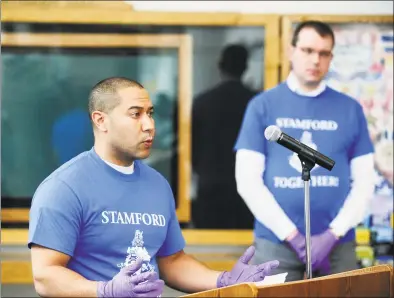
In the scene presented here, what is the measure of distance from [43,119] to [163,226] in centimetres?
146

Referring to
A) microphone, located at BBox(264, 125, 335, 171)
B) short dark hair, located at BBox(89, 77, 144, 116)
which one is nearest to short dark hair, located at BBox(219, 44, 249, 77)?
short dark hair, located at BBox(89, 77, 144, 116)

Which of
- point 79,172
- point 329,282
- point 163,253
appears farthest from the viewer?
point 163,253

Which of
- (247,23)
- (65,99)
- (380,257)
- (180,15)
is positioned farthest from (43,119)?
(380,257)

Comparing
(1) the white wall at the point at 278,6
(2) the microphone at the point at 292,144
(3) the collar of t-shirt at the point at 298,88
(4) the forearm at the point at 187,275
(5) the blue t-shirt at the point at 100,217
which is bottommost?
(4) the forearm at the point at 187,275

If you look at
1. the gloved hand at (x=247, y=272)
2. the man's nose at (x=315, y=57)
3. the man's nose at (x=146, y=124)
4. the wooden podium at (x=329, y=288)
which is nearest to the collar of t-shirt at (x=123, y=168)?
the man's nose at (x=146, y=124)

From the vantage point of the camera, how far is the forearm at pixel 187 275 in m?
2.62

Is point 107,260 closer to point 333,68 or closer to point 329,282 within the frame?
point 329,282

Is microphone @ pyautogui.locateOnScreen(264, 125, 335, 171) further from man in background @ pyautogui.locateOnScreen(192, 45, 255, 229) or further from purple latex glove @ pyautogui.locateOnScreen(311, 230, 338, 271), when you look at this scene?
man in background @ pyautogui.locateOnScreen(192, 45, 255, 229)

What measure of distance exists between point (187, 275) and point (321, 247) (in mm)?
886

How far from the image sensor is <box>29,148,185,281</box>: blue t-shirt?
93.6 inches

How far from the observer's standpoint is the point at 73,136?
12.8 feet

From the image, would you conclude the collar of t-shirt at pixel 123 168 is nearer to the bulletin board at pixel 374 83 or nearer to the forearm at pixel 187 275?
the forearm at pixel 187 275

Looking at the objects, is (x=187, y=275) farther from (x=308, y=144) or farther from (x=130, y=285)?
(x=308, y=144)

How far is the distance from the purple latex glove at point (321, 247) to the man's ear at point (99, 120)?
1.16 m
